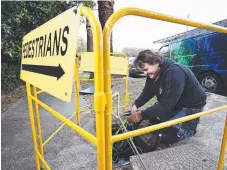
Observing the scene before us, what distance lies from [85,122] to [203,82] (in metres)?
4.29

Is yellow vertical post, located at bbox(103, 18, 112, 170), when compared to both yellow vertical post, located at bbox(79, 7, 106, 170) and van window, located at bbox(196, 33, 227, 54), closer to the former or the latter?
yellow vertical post, located at bbox(79, 7, 106, 170)

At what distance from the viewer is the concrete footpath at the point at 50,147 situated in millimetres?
2387

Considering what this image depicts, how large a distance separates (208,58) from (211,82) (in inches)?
29.4

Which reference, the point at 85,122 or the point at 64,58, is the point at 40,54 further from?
the point at 85,122

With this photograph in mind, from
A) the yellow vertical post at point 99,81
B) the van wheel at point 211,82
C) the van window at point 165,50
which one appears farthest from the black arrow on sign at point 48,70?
the van window at point 165,50

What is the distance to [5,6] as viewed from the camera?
5758mm

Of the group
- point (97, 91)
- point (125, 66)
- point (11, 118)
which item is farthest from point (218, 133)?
point (11, 118)

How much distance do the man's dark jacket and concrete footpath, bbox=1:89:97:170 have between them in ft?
3.24

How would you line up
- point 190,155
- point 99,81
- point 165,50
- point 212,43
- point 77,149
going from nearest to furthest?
1. point 99,81
2. point 190,155
3. point 77,149
4. point 212,43
5. point 165,50

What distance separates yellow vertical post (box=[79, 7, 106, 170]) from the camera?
0.80 m

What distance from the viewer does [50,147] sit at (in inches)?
109

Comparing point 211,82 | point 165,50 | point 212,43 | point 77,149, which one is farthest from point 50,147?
point 165,50

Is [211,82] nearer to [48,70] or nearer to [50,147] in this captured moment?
[50,147]

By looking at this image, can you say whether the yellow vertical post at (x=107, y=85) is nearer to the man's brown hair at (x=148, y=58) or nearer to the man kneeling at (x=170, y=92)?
the man kneeling at (x=170, y=92)
